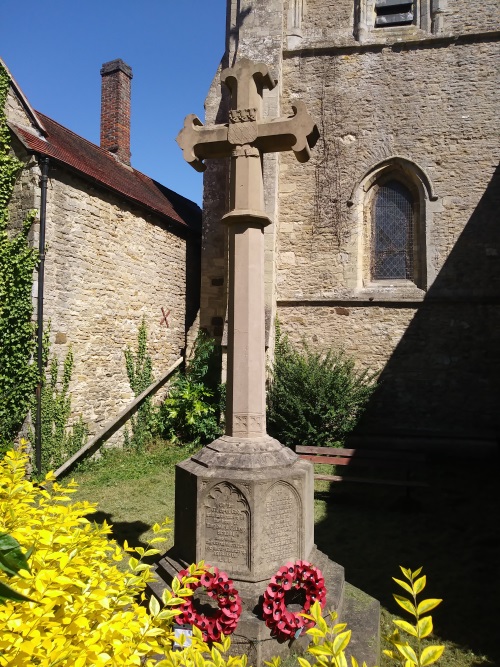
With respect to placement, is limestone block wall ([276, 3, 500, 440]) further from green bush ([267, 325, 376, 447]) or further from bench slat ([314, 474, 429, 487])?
bench slat ([314, 474, 429, 487])

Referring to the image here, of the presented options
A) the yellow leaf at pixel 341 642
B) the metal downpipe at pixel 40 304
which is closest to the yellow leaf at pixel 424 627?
the yellow leaf at pixel 341 642

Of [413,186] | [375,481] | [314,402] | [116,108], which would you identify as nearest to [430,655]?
[375,481]

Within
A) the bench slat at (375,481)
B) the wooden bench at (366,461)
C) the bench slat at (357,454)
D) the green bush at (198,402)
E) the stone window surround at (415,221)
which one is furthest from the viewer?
the stone window surround at (415,221)

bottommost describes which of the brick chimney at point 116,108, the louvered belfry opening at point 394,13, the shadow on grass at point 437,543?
the shadow on grass at point 437,543

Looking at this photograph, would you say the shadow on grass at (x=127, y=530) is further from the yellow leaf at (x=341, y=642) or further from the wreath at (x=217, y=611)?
the yellow leaf at (x=341, y=642)

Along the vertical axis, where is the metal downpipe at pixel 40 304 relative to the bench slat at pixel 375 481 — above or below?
above

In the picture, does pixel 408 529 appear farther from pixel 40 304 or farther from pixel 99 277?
pixel 99 277

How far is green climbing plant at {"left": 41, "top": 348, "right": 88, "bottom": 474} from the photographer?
8.11 meters

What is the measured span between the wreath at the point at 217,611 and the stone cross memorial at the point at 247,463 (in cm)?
16

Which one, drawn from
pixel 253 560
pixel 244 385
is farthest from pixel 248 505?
pixel 244 385

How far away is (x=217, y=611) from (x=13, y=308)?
19.5 feet

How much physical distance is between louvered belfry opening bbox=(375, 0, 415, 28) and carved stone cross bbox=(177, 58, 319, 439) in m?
8.74

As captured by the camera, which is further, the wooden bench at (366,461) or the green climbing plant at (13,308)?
the green climbing plant at (13,308)

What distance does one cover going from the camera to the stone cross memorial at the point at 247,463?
370cm
